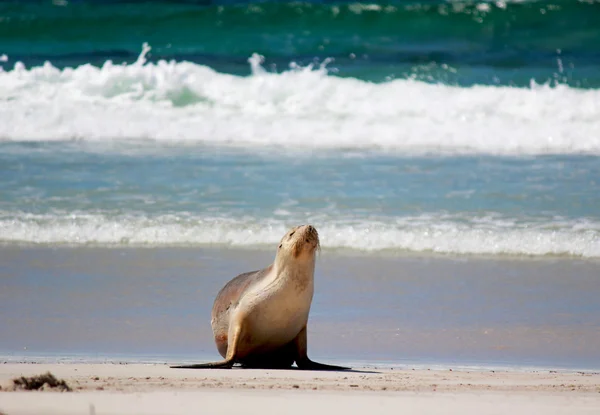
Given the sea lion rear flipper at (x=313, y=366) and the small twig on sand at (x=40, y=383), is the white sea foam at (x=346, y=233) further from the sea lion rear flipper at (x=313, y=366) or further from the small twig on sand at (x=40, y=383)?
the small twig on sand at (x=40, y=383)

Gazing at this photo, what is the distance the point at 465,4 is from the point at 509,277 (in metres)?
13.7

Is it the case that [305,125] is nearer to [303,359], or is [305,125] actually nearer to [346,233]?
[346,233]

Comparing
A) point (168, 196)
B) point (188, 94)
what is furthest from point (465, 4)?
point (168, 196)

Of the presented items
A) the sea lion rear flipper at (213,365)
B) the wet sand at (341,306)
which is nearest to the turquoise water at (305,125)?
the wet sand at (341,306)

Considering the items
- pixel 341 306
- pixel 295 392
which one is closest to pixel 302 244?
pixel 295 392

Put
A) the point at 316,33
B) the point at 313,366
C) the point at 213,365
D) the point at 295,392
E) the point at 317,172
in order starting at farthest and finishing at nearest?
the point at 316,33, the point at 317,172, the point at 313,366, the point at 213,365, the point at 295,392

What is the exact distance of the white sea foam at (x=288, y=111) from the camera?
13984mm

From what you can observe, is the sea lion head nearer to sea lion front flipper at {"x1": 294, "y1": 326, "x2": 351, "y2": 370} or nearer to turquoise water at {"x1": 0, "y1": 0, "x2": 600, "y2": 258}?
sea lion front flipper at {"x1": 294, "y1": 326, "x2": 351, "y2": 370}

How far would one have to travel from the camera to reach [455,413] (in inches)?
177

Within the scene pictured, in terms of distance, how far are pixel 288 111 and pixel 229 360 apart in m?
9.73

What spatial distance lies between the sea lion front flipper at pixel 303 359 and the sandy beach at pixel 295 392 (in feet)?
0.38

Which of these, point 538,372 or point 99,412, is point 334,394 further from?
point 538,372

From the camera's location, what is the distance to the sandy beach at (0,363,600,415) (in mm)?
4449

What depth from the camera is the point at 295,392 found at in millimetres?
4867
